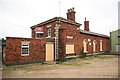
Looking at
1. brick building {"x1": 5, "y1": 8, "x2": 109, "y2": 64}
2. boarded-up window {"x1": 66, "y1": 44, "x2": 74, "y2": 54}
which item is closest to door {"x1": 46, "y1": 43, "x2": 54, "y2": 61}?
brick building {"x1": 5, "y1": 8, "x2": 109, "y2": 64}

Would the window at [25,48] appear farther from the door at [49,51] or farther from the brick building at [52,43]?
the door at [49,51]

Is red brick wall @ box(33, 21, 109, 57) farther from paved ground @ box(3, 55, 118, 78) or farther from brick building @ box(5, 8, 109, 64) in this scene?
paved ground @ box(3, 55, 118, 78)

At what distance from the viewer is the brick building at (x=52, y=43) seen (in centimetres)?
1822

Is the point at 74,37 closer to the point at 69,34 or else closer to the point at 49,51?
the point at 69,34

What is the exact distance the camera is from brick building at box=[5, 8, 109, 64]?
717 inches

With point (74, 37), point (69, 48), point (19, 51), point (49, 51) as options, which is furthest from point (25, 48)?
point (74, 37)

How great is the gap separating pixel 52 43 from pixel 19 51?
5639mm

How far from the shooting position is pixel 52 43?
22.9 metres

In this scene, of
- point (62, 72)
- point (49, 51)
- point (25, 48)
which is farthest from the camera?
point (49, 51)

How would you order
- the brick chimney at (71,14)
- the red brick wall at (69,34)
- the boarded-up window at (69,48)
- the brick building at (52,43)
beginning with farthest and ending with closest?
the brick chimney at (71,14) < the boarded-up window at (69,48) < the red brick wall at (69,34) < the brick building at (52,43)

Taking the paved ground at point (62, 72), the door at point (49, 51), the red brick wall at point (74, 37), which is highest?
the red brick wall at point (74, 37)

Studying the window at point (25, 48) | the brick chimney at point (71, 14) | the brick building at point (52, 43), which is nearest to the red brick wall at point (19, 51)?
the brick building at point (52, 43)

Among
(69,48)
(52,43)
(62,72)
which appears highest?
(52,43)

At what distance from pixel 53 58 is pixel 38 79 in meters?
12.4
